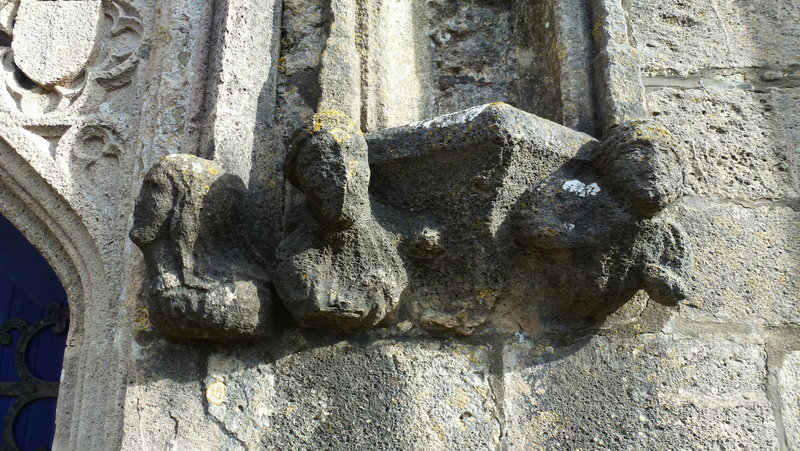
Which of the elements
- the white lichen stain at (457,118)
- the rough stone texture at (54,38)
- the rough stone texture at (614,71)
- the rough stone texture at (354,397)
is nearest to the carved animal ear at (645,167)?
the rough stone texture at (614,71)

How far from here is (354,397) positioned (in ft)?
4.47

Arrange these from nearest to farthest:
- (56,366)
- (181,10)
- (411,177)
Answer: (411,177)
(181,10)
(56,366)

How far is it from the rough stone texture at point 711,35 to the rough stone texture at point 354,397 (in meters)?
1.08

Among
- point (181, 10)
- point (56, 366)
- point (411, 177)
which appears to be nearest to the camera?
point (411, 177)

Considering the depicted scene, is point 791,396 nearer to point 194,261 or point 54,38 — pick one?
point 194,261

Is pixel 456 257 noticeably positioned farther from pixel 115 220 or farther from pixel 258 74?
pixel 115 220

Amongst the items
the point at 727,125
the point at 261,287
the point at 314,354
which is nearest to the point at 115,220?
the point at 261,287

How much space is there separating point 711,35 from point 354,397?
1492 millimetres

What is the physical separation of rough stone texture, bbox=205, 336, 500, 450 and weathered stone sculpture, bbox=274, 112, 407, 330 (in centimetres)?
9

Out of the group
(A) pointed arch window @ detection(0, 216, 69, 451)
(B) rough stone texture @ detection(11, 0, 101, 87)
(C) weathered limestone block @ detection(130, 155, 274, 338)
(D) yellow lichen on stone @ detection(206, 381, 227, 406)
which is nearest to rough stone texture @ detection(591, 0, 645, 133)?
(C) weathered limestone block @ detection(130, 155, 274, 338)

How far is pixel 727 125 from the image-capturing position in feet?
5.93

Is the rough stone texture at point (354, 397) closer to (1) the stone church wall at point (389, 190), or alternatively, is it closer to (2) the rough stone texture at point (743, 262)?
(1) the stone church wall at point (389, 190)

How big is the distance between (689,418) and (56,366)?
193 cm

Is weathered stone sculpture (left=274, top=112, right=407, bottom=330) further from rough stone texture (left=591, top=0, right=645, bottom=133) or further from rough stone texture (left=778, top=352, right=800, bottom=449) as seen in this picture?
rough stone texture (left=778, top=352, right=800, bottom=449)
